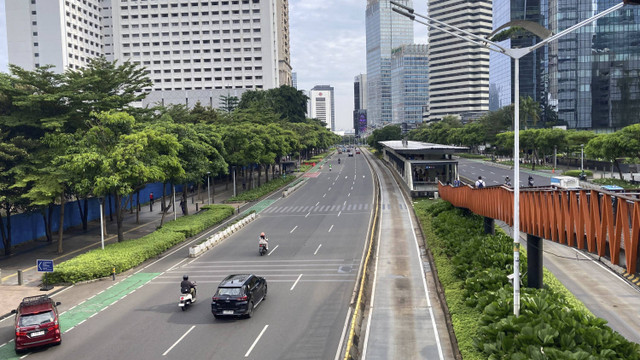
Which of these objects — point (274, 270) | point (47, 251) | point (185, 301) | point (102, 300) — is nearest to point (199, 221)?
point (47, 251)

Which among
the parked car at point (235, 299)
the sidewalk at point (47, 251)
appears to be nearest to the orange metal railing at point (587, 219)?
the parked car at point (235, 299)

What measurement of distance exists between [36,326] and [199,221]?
25.6m

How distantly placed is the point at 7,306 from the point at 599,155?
66512mm

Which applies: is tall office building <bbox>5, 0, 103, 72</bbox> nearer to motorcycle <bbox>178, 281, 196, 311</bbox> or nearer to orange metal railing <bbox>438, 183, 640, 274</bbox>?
motorcycle <bbox>178, 281, 196, 311</bbox>

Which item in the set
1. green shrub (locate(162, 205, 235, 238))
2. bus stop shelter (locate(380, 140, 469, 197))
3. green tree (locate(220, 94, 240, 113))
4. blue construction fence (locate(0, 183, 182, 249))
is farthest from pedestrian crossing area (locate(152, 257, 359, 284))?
green tree (locate(220, 94, 240, 113))

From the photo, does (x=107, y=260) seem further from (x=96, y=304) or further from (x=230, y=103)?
(x=230, y=103)

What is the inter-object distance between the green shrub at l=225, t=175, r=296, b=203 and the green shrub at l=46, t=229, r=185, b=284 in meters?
25.8

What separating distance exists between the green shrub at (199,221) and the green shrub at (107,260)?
4219mm

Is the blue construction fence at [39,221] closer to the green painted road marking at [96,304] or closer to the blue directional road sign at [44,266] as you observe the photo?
the blue directional road sign at [44,266]

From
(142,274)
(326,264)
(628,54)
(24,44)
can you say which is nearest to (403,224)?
(326,264)

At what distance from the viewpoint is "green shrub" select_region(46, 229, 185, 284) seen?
28.1m

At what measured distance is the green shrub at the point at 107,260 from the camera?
28078mm

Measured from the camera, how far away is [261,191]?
223 ft

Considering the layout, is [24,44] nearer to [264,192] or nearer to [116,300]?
[264,192]
